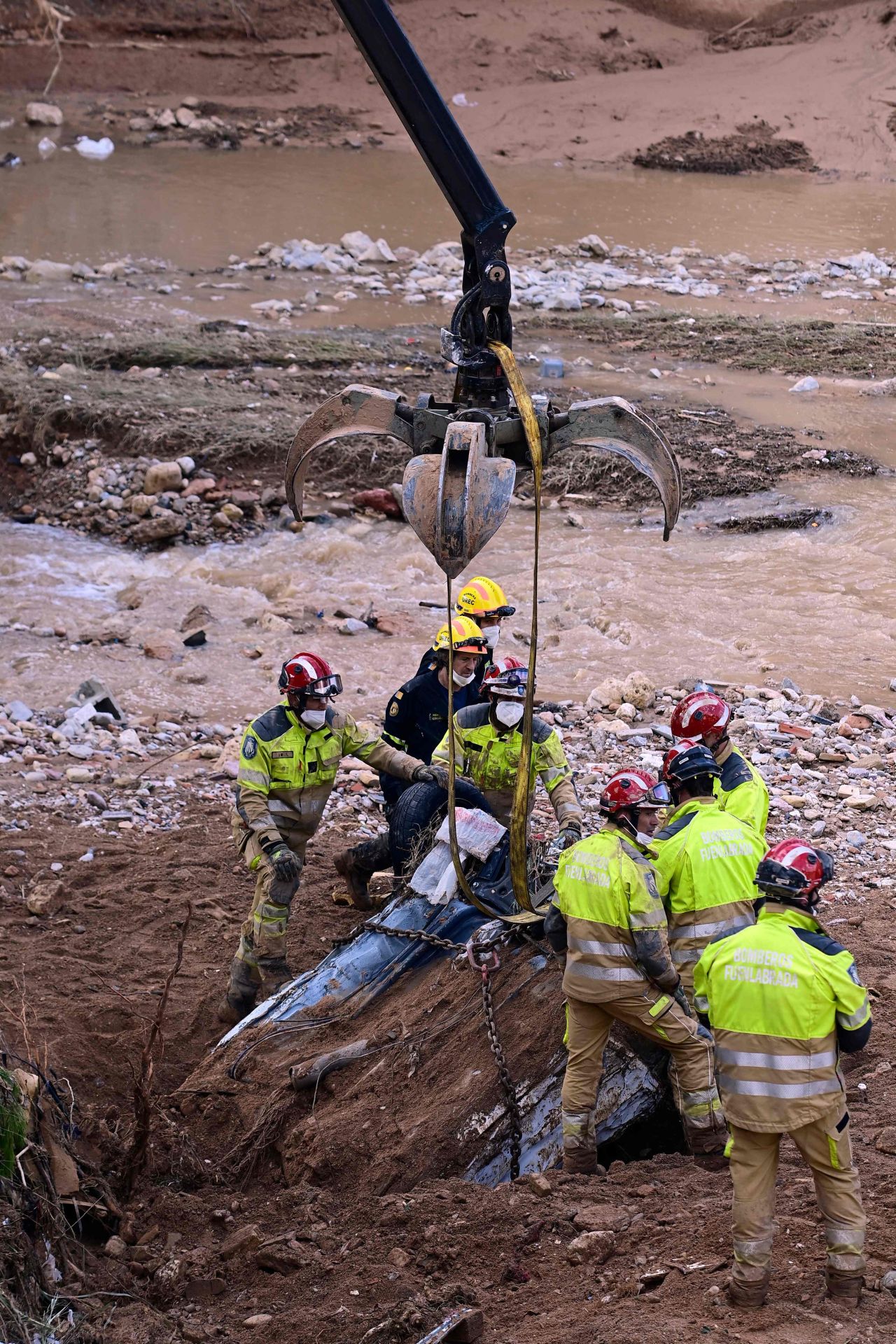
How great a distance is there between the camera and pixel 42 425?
47.0 ft

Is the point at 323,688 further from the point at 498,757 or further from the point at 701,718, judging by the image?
the point at 701,718

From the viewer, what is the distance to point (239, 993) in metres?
6.57

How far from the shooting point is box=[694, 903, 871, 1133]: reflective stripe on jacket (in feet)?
13.2

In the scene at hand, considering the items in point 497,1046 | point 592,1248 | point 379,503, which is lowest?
point 592,1248

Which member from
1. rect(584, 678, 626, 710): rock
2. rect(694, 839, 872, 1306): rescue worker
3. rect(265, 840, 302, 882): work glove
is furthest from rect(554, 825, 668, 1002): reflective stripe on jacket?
rect(584, 678, 626, 710): rock

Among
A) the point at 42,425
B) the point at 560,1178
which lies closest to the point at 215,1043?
the point at 560,1178

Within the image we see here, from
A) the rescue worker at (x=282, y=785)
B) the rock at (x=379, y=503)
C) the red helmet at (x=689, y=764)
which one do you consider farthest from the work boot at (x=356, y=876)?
the rock at (x=379, y=503)

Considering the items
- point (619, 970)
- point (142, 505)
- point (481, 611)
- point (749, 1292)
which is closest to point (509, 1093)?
point (619, 970)

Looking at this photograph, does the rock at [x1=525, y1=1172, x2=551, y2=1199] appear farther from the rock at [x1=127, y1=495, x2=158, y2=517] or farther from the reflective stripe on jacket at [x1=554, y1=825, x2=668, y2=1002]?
the rock at [x1=127, y1=495, x2=158, y2=517]

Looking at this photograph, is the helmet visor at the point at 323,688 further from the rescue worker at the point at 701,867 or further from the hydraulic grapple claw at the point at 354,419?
the rescue worker at the point at 701,867

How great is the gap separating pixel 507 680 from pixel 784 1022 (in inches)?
107

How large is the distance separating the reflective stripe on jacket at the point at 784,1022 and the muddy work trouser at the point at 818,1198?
0.24 ft

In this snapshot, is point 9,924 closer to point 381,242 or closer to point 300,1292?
point 300,1292

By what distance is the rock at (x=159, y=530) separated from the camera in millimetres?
12953
